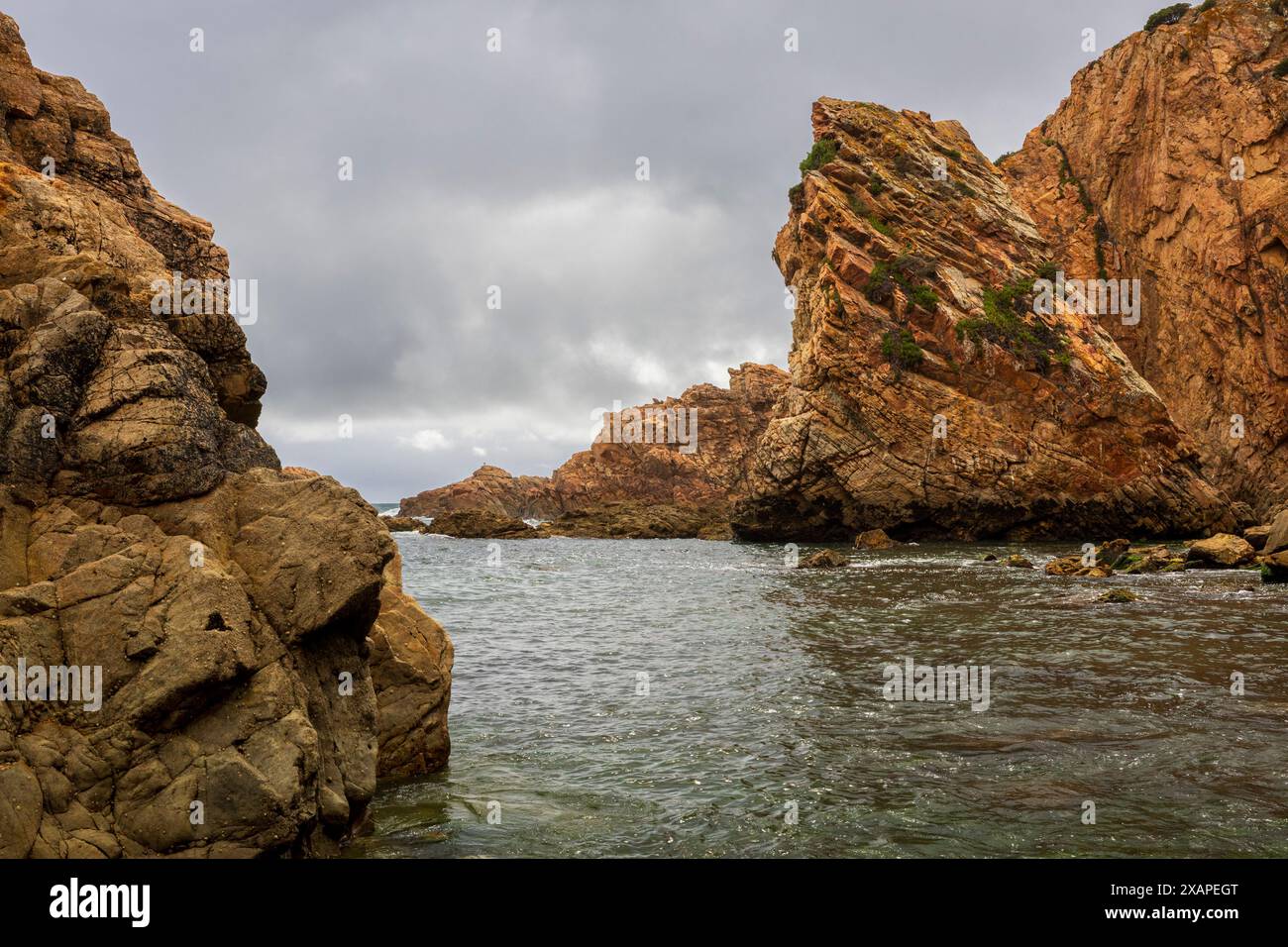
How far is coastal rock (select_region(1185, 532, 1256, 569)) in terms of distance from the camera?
39.9 m

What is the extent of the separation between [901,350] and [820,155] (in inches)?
1006

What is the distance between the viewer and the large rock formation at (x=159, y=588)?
7.65 metres

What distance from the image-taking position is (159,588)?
8539 mm

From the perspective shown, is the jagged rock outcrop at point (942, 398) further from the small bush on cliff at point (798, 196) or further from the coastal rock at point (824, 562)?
the coastal rock at point (824, 562)

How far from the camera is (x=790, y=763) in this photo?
41.9 ft

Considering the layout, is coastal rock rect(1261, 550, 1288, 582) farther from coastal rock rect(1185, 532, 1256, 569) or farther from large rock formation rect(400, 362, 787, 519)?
large rock formation rect(400, 362, 787, 519)

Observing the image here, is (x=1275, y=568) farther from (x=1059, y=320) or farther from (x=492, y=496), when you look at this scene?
(x=492, y=496)

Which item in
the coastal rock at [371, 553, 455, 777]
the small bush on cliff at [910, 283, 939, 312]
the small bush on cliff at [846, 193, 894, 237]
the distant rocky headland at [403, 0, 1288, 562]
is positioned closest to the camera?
the coastal rock at [371, 553, 455, 777]

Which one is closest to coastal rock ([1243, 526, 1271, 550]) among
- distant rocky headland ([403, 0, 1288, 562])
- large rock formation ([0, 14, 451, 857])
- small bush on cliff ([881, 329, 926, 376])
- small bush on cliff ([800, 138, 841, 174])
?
distant rocky headland ([403, 0, 1288, 562])

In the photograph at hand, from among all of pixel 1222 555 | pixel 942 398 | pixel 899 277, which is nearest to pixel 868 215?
pixel 899 277

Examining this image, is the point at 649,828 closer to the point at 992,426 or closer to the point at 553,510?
the point at 992,426

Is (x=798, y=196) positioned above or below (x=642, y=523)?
above

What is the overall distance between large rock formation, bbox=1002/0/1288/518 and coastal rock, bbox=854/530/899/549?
37510mm

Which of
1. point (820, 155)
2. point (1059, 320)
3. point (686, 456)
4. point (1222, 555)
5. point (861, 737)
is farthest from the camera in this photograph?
point (686, 456)
